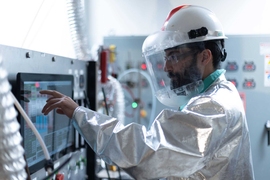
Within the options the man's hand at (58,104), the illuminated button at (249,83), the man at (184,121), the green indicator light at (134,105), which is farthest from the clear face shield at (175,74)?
the green indicator light at (134,105)

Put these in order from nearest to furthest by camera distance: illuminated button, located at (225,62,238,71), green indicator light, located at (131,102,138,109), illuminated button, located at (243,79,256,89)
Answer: illuminated button, located at (243,79,256,89) → illuminated button, located at (225,62,238,71) → green indicator light, located at (131,102,138,109)

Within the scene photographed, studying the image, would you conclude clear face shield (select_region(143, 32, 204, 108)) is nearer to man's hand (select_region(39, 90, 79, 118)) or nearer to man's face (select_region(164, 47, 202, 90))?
man's face (select_region(164, 47, 202, 90))

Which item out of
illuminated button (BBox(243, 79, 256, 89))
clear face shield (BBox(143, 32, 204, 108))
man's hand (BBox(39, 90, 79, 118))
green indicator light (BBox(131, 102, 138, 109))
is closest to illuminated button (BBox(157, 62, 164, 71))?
clear face shield (BBox(143, 32, 204, 108))

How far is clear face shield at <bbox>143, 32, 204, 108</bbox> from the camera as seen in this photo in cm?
143

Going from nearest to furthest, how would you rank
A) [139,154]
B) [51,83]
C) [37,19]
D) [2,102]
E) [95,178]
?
[2,102] → [139,154] → [51,83] → [37,19] → [95,178]

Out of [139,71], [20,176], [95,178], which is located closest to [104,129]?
[20,176]

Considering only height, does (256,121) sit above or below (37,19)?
below

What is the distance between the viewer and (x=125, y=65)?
3066mm

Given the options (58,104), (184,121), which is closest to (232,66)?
(184,121)

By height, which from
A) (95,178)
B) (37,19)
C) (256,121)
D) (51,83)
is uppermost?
(37,19)

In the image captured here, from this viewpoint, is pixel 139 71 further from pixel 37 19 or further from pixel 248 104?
pixel 37 19

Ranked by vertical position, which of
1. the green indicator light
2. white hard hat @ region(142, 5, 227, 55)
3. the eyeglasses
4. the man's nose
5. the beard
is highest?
white hard hat @ region(142, 5, 227, 55)

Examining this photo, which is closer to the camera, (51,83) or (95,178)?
(51,83)

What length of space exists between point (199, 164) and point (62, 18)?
1254 mm
